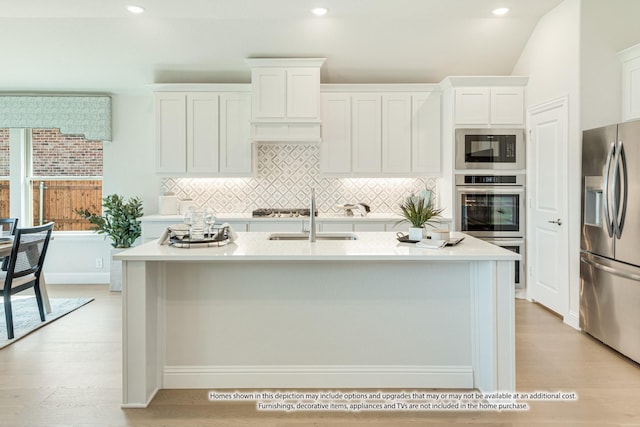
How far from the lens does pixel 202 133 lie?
16.3 feet

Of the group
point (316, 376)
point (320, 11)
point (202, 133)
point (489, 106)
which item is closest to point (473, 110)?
point (489, 106)

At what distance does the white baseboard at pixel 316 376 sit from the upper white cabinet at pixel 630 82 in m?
2.58

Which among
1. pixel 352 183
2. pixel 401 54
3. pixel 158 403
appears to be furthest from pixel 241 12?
pixel 158 403

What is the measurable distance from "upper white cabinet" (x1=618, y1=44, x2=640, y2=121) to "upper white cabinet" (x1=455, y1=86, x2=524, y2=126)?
1.11 m

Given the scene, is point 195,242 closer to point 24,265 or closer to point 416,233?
point 416,233

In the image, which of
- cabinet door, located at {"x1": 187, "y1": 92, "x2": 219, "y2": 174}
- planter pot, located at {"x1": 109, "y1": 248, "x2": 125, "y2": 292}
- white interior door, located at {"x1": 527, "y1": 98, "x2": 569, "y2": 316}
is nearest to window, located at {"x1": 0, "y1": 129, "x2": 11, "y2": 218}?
planter pot, located at {"x1": 109, "y1": 248, "x2": 125, "y2": 292}

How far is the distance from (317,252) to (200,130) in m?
3.14

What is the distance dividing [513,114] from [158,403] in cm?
432

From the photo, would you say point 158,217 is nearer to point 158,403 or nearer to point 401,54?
point 158,403

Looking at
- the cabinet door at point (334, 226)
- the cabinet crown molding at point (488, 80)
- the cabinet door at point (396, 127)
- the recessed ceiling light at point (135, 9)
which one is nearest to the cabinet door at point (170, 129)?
the recessed ceiling light at point (135, 9)

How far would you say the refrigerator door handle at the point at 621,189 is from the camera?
3057mm

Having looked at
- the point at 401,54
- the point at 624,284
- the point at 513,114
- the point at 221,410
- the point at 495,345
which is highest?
the point at 401,54

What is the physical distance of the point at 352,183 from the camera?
5.32 meters

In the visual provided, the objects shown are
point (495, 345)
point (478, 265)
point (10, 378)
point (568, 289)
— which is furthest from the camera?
point (568, 289)
